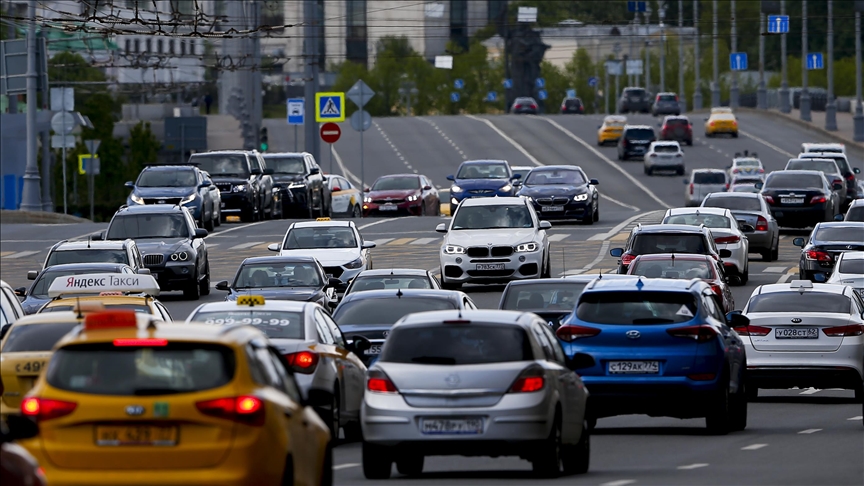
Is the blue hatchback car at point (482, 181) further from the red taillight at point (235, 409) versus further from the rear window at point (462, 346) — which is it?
the red taillight at point (235, 409)

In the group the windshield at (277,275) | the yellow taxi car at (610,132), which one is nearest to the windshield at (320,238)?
the windshield at (277,275)

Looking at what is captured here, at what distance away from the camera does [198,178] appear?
44.1m

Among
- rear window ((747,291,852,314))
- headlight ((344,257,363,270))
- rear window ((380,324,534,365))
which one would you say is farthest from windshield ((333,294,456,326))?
headlight ((344,257,363,270))

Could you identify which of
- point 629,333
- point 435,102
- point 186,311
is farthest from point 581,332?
point 435,102

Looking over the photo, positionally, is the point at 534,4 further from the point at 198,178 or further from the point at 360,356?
the point at 360,356

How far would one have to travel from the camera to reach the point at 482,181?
49375 mm

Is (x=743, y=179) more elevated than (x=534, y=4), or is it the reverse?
(x=534, y=4)

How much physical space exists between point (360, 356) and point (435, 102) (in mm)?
155332

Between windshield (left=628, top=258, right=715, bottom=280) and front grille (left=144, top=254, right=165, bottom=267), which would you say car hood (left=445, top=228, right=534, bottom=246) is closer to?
front grille (left=144, top=254, right=165, bottom=267)

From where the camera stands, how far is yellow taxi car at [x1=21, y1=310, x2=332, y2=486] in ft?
30.2

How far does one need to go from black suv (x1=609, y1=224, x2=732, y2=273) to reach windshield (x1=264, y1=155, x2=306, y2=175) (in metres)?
22.5

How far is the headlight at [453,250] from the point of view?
31.8 metres

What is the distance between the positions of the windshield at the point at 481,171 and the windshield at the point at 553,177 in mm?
4557

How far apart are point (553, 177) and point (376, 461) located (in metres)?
33.1
